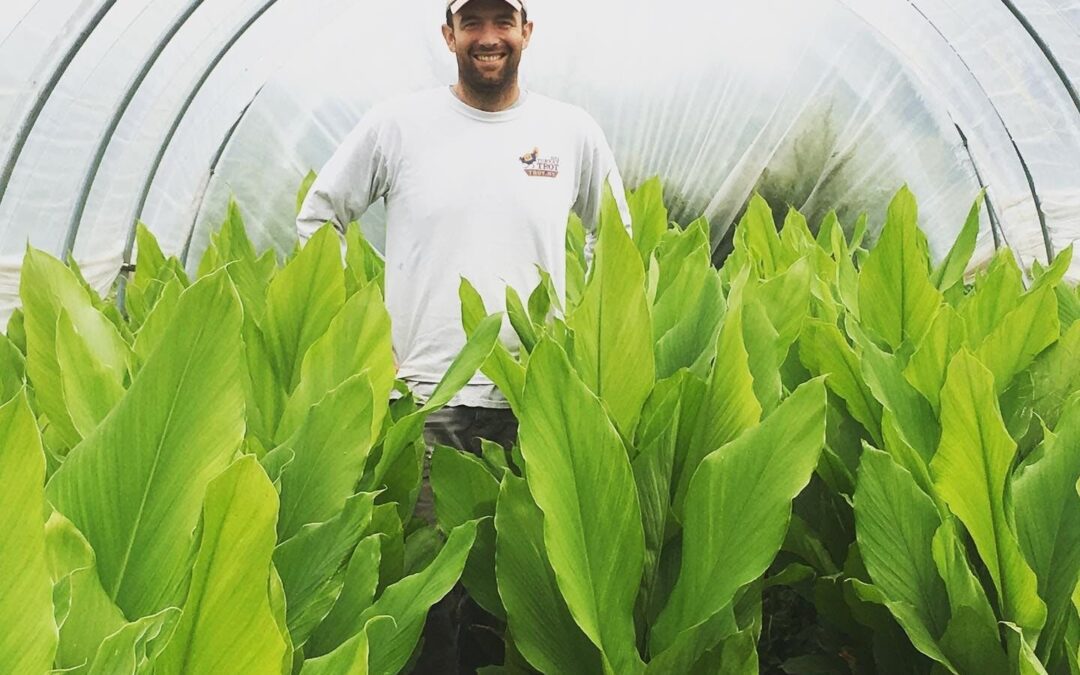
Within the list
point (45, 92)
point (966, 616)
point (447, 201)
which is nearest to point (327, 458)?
point (966, 616)

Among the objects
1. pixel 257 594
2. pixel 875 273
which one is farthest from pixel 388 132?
pixel 257 594

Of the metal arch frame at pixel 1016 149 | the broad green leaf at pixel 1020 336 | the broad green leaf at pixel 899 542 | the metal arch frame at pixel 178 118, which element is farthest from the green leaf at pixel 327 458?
the metal arch frame at pixel 1016 149

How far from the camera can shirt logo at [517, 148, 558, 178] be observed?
1.81 metres

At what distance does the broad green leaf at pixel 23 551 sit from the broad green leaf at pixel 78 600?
0.24ft

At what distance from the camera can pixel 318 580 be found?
0.56 meters

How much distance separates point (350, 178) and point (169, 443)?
1438 millimetres

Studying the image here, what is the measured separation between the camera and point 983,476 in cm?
61

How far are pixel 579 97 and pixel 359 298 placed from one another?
4669 mm

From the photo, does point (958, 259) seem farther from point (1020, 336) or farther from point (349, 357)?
point (349, 357)

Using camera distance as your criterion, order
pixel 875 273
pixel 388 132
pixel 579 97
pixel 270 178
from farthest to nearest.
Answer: pixel 579 97 → pixel 270 178 → pixel 388 132 → pixel 875 273

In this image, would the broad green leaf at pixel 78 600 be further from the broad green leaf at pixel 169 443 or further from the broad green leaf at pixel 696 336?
the broad green leaf at pixel 696 336

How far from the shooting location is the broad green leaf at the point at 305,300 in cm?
83

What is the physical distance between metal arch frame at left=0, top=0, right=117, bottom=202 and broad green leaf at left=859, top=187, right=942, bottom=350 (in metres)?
2.73

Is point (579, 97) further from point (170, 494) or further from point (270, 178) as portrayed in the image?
point (170, 494)
